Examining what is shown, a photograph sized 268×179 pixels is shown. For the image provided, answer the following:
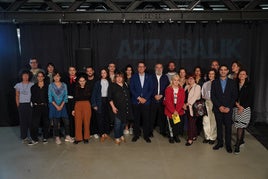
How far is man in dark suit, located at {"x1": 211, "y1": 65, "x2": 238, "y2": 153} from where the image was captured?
466cm

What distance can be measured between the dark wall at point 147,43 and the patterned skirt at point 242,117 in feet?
5.98

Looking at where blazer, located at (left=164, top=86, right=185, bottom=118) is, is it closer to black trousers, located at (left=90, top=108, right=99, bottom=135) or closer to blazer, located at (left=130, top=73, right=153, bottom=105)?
blazer, located at (left=130, top=73, right=153, bottom=105)

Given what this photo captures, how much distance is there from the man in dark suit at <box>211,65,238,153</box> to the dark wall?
1640mm

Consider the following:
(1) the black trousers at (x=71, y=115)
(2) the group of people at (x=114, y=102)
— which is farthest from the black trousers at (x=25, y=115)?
(1) the black trousers at (x=71, y=115)

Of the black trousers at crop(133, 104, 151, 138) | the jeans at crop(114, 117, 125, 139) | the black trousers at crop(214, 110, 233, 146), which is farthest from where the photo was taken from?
the black trousers at crop(133, 104, 151, 138)

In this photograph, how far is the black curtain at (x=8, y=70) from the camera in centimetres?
618

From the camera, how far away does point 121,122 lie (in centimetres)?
519

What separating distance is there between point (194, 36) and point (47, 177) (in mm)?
4181

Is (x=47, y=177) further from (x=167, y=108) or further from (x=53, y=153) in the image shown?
(x=167, y=108)

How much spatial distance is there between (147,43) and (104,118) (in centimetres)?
196

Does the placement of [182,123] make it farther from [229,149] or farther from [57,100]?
[57,100]

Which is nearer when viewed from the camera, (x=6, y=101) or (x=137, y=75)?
(x=137, y=75)

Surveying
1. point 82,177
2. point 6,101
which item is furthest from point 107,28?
point 82,177

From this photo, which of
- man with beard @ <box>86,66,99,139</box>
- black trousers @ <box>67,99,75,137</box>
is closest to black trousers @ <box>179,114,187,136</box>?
man with beard @ <box>86,66,99,139</box>
